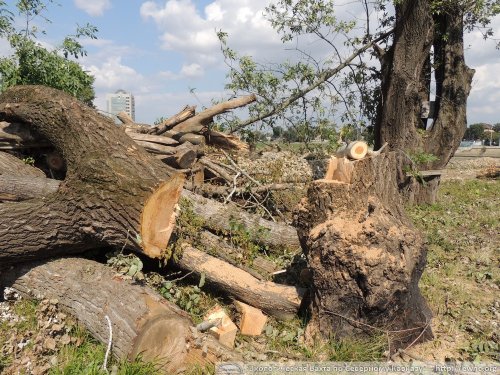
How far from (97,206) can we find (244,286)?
1.41 m

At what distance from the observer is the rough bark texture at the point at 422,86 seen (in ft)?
26.3

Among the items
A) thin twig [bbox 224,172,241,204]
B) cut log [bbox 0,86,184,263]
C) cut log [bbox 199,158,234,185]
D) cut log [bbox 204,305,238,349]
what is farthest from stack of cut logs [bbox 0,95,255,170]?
cut log [bbox 204,305,238,349]

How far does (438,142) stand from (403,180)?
43.4 inches

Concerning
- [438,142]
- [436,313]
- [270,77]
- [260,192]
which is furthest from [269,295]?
[438,142]

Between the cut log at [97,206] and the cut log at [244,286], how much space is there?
17.6 inches

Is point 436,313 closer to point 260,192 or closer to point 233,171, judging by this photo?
point 260,192

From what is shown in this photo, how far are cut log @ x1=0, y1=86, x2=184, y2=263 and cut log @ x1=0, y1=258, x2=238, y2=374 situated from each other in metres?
0.22

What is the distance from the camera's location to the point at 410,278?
11.6 ft

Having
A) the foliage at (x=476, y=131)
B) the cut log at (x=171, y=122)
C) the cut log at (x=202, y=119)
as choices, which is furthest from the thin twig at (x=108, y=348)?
the foliage at (x=476, y=131)

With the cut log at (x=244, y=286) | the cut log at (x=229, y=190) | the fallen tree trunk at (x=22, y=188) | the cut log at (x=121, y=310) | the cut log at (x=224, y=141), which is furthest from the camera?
the cut log at (x=224, y=141)

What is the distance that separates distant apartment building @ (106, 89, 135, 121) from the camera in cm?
735

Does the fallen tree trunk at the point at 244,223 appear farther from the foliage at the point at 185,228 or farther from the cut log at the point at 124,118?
the cut log at the point at 124,118

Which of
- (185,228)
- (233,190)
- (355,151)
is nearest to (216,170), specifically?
(233,190)

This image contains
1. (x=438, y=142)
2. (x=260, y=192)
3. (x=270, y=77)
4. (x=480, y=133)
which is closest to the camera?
(x=260, y=192)
